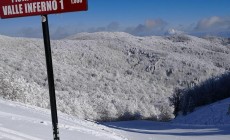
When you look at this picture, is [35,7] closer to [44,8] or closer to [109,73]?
[44,8]

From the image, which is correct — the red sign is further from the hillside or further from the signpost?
the hillside

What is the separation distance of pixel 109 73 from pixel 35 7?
11679 cm

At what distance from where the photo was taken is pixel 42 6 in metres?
6.13

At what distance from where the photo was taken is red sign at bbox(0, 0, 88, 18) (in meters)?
5.95

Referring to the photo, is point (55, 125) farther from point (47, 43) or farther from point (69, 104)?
point (69, 104)

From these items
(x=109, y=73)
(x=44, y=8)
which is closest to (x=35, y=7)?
(x=44, y=8)

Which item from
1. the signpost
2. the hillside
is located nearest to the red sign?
the signpost

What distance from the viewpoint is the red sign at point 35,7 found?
5945 millimetres

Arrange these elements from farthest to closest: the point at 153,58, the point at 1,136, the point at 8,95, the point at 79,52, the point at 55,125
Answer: the point at 153,58 < the point at 79,52 < the point at 8,95 < the point at 1,136 < the point at 55,125

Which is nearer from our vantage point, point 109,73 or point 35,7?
point 35,7

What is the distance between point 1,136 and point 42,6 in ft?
15.1

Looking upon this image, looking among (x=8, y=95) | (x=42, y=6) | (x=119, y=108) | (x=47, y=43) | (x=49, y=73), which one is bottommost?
(x=119, y=108)

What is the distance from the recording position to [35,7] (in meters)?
6.16

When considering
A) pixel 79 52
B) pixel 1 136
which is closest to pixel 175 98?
pixel 1 136
